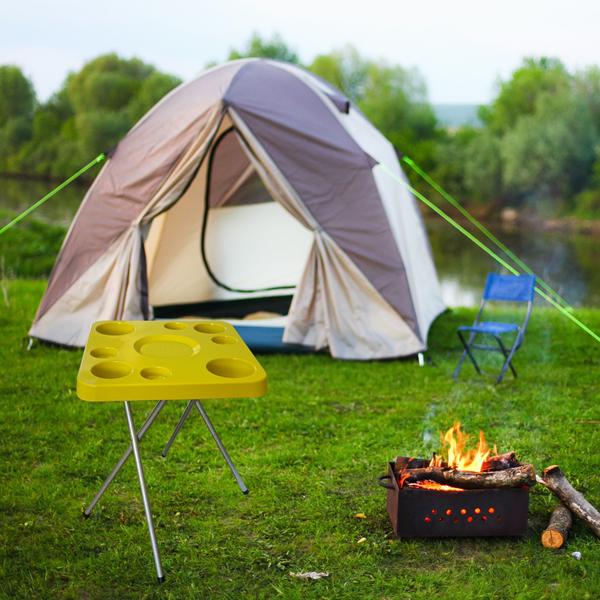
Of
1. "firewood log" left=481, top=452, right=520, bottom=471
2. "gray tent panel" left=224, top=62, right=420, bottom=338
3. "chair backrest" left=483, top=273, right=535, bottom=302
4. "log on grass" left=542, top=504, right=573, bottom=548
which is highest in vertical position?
"gray tent panel" left=224, top=62, right=420, bottom=338

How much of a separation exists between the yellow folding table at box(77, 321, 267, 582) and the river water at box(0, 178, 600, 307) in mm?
8713

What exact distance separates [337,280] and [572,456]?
224 centimetres

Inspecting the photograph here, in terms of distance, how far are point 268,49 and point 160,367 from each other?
34.5 m

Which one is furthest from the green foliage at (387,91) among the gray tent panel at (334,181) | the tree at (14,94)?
the gray tent panel at (334,181)

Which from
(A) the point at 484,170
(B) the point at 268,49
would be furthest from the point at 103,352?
(B) the point at 268,49

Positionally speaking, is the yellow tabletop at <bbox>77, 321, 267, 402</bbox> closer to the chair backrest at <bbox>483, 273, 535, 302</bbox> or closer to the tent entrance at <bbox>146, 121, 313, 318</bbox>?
the chair backrest at <bbox>483, 273, 535, 302</bbox>

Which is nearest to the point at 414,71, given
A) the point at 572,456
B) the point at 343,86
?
the point at 343,86

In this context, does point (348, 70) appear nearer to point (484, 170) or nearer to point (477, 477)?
point (484, 170)

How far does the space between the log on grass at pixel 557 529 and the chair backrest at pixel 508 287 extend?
2.57 m

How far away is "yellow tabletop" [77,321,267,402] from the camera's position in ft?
9.26

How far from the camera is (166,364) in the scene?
306 centimetres

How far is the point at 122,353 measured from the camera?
10.6ft

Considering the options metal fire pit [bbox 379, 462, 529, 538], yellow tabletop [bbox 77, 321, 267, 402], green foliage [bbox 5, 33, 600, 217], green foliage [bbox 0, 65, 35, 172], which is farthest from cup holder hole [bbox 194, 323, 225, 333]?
green foliage [bbox 0, 65, 35, 172]

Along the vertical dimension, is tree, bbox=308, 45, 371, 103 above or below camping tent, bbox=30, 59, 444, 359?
above
